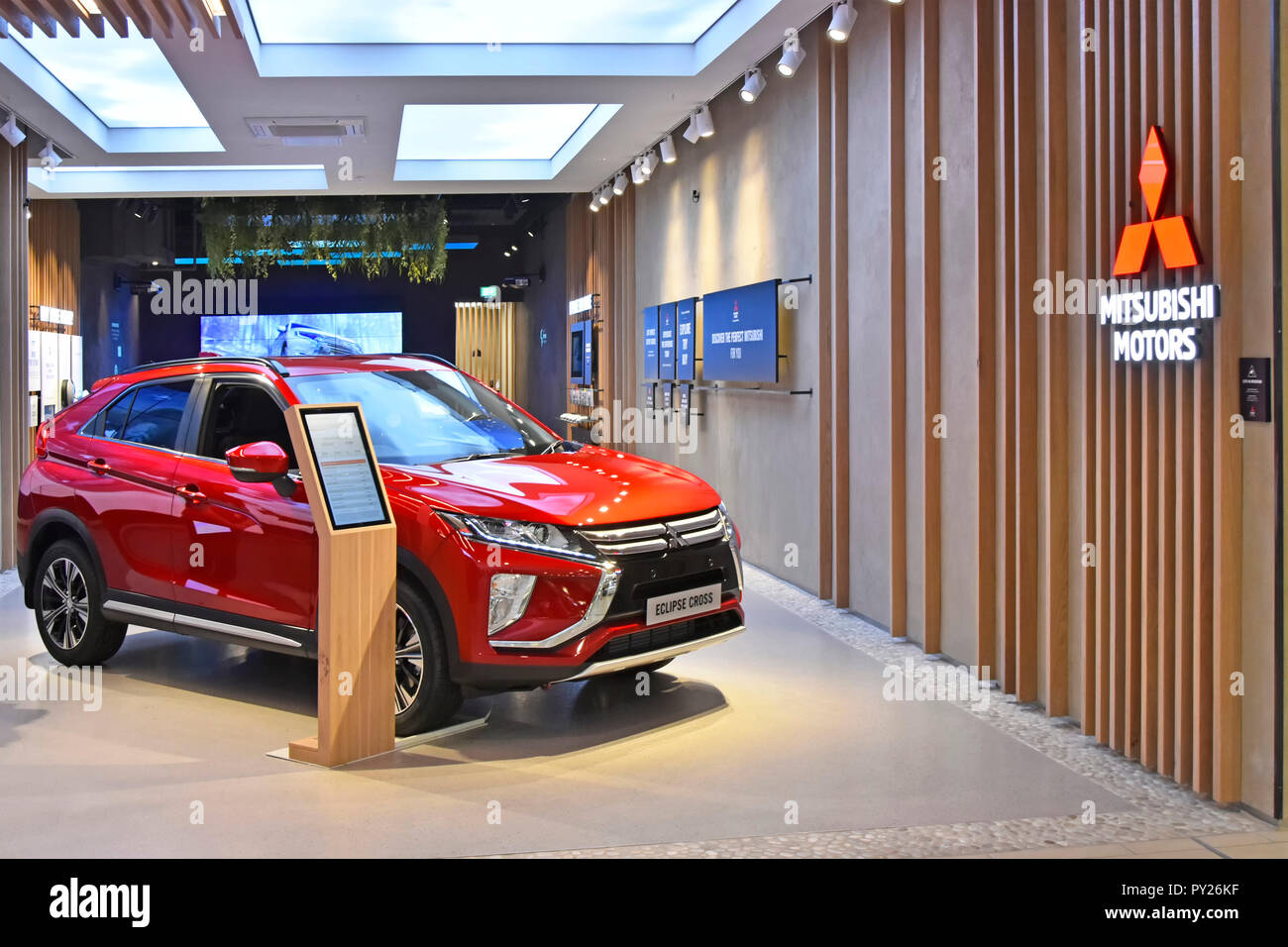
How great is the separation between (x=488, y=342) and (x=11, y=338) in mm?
12775

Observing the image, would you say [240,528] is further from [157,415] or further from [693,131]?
[693,131]

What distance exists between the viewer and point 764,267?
844 cm

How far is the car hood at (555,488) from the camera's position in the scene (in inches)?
171

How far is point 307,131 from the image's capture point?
9.96 m

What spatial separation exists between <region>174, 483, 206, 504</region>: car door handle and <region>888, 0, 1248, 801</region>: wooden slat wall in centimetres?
333

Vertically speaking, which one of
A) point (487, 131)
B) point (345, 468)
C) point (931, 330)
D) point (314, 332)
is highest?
point (487, 131)

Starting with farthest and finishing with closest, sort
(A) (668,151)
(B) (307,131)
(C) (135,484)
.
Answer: (A) (668,151) → (B) (307,131) → (C) (135,484)

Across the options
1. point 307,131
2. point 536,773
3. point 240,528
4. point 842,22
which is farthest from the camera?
point 307,131

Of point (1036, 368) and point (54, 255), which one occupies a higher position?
point (54, 255)

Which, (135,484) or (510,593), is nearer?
(510,593)

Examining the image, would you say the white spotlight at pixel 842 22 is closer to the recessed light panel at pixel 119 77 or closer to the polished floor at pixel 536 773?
the polished floor at pixel 536 773

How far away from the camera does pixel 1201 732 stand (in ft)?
12.5

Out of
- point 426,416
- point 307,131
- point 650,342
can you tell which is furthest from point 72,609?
point 650,342
